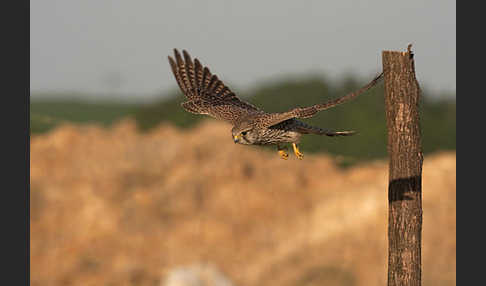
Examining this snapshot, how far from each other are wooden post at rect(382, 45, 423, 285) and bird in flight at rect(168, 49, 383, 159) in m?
0.86

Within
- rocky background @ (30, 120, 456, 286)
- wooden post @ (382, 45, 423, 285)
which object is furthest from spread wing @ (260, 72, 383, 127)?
rocky background @ (30, 120, 456, 286)

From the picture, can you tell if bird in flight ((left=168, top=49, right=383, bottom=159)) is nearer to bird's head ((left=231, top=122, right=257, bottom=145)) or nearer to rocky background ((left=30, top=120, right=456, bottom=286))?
bird's head ((left=231, top=122, right=257, bottom=145))

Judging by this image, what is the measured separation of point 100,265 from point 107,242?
44.5 inches

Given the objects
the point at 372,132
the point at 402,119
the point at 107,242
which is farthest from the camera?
the point at 372,132

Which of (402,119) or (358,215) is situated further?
(358,215)

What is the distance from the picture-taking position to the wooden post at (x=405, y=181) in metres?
6.89

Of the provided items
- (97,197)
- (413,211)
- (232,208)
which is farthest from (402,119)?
(97,197)

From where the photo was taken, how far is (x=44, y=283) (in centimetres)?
2084

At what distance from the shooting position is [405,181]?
6938 millimetres

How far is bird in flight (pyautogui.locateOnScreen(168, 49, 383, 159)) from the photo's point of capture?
5922mm

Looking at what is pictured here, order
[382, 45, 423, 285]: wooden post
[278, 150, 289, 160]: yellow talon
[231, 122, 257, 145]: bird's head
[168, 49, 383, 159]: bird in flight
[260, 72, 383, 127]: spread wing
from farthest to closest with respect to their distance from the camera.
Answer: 1. [382, 45, 423, 285]: wooden post
2. [278, 150, 289, 160]: yellow talon
3. [231, 122, 257, 145]: bird's head
4. [168, 49, 383, 159]: bird in flight
5. [260, 72, 383, 127]: spread wing

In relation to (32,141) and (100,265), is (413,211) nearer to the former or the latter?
(100,265)

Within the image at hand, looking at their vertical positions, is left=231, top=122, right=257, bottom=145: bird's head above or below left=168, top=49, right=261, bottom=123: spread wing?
below

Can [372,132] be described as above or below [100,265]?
above
